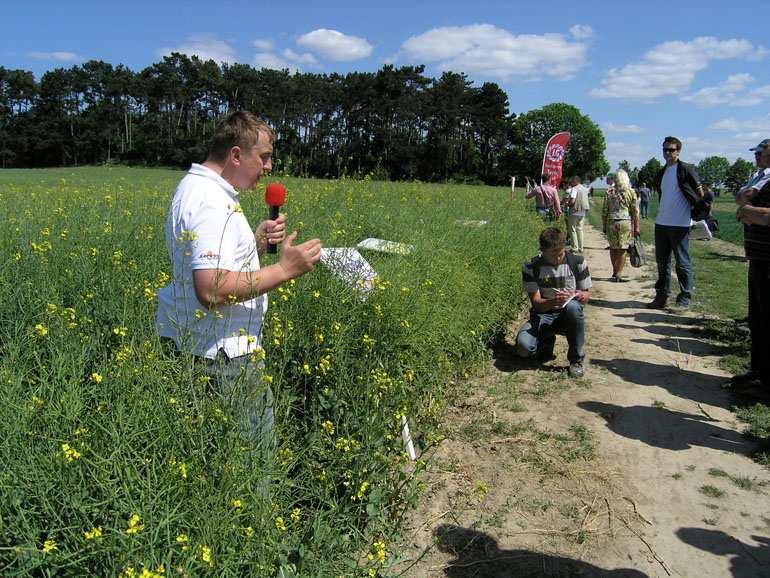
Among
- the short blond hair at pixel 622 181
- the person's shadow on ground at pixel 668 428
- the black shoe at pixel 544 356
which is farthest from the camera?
the short blond hair at pixel 622 181

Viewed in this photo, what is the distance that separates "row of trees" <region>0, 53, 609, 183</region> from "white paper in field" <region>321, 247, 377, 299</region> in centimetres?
5209

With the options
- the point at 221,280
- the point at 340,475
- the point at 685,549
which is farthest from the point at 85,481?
the point at 685,549

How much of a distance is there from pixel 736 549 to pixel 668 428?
4.70 feet

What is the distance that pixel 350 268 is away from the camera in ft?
12.7

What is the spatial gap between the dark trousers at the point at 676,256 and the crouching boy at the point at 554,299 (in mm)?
2668

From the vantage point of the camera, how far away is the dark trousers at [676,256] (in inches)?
300

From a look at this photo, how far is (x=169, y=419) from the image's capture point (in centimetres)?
Result: 199

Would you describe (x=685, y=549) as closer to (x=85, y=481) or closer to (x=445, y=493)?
(x=445, y=493)

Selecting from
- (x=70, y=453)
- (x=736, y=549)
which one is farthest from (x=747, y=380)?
(x=70, y=453)

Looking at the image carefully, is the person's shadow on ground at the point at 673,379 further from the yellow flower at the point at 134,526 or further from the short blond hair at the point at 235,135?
the yellow flower at the point at 134,526

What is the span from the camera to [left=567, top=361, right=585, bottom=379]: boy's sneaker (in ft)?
17.6

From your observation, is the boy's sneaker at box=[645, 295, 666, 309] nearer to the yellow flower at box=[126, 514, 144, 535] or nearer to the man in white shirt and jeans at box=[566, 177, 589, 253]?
the man in white shirt and jeans at box=[566, 177, 589, 253]

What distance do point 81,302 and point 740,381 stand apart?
16.7 ft

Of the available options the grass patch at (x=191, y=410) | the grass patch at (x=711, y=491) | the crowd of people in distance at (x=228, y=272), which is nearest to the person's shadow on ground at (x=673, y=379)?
the grass patch at (x=191, y=410)
